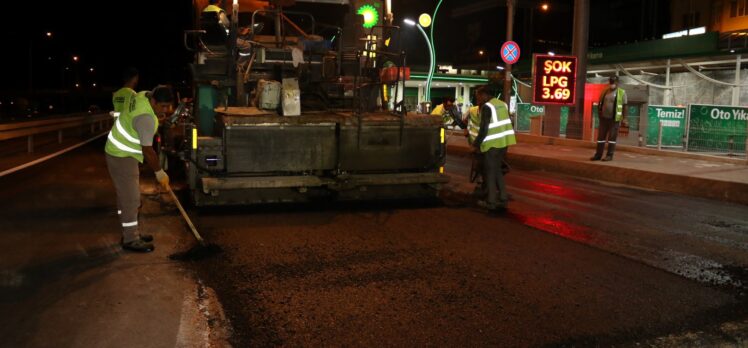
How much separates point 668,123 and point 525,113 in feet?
29.4

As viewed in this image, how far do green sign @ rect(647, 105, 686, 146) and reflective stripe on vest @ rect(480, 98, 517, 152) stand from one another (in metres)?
8.79

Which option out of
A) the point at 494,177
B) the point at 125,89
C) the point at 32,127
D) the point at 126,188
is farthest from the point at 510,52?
the point at 32,127

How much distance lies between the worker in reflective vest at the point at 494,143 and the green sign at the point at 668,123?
28.8 feet

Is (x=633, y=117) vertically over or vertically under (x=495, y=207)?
over

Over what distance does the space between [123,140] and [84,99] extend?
3495 inches

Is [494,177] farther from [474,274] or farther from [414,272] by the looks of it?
[414,272]

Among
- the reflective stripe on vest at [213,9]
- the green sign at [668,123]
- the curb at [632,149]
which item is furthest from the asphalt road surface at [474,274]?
the green sign at [668,123]

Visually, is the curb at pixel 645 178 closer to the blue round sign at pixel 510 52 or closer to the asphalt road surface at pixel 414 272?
the asphalt road surface at pixel 414 272

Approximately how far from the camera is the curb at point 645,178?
425 inches

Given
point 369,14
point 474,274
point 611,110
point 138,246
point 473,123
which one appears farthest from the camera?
point 611,110

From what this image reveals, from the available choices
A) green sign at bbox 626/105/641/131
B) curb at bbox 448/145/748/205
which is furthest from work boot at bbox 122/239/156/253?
green sign at bbox 626/105/641/131

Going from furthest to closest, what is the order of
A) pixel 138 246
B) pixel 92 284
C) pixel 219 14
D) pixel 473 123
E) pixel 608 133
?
pixel 608 133
pixel 473 123
pixel 219 14
pixel 138 246
pixel 92 284

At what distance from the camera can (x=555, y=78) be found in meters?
18.3

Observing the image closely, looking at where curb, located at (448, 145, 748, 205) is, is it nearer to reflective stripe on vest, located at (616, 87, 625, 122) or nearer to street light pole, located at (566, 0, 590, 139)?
reflective stripe on vest, located at (616, 87, 625, 122)
